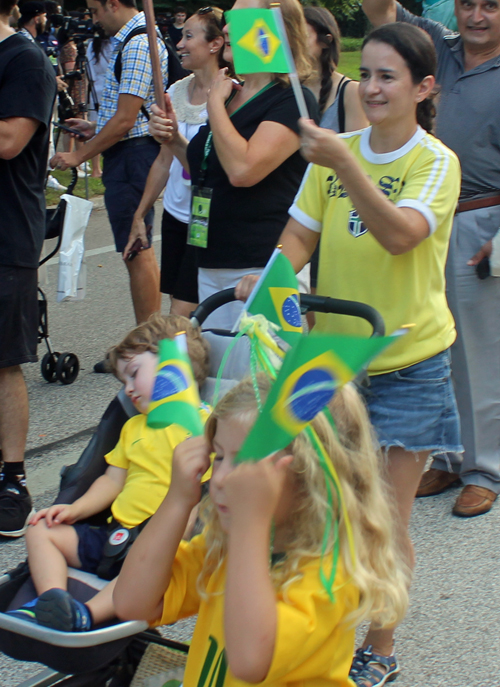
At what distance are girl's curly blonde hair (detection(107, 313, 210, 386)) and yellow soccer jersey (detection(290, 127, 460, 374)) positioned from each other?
0.37m

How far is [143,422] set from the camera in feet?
8.05

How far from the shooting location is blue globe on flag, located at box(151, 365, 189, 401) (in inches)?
68.2

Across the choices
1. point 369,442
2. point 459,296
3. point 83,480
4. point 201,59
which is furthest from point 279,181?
point 369,442

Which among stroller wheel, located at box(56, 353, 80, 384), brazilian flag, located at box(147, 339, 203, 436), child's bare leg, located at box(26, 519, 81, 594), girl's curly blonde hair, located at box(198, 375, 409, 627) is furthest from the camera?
stroller wheel, located at box(56, 353, 80, 384)

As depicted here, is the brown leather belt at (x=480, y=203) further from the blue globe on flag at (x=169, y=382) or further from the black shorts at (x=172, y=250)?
the blue globe on flag at (x=169, y=382)

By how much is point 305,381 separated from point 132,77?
13.6 feet

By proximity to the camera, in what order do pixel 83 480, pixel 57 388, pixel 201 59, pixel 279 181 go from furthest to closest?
pixel 57 388, pixel 201 59, pixel 279 181, pixel 83 480

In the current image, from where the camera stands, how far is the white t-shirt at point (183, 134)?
4.29 meters

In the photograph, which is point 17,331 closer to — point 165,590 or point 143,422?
point 143,422

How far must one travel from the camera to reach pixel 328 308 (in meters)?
2.32

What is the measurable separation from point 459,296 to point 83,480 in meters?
1.88

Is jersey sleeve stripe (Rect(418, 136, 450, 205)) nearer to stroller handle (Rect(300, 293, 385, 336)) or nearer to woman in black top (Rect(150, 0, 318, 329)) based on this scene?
stroller handle (Rect(300, 293, 385, 336))

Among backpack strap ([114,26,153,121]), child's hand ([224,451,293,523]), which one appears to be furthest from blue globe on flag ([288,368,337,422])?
backpack strap ([114,26,153,121])

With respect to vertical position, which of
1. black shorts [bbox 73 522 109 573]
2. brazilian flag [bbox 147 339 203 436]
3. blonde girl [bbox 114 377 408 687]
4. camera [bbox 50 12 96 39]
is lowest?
black shorts [bbox 73 522 109 573]
